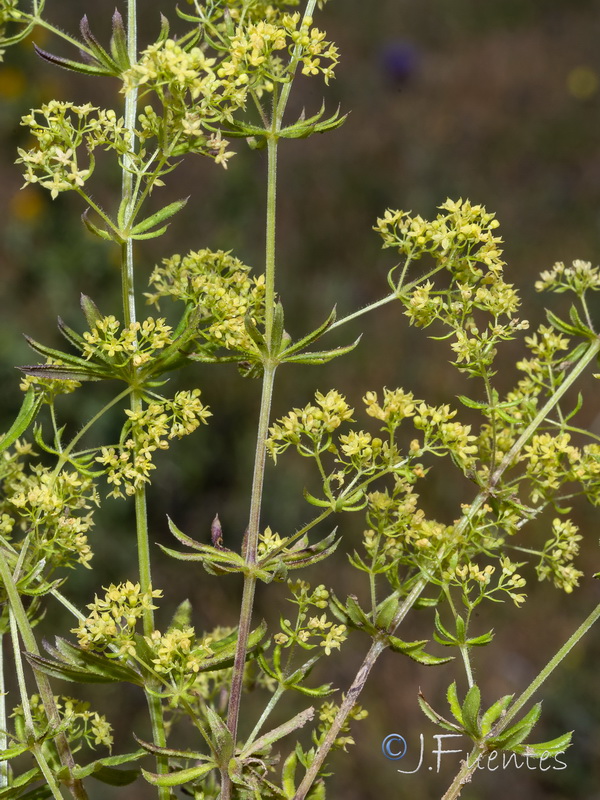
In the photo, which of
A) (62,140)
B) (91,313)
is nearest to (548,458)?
(91,313)

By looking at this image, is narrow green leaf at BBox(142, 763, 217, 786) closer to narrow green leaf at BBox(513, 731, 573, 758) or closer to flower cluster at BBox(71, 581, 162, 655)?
flower cluster at BBox(71, 581, 162, 655)

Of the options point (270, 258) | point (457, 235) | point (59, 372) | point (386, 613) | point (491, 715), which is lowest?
point (491, 715)

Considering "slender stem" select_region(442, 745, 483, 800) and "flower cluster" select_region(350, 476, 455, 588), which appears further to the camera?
"flower cluster" select_region(350, 476, 455, 588)

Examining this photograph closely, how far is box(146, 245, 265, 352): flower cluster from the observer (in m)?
1.25

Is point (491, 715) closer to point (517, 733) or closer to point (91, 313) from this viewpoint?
point (517, 733)

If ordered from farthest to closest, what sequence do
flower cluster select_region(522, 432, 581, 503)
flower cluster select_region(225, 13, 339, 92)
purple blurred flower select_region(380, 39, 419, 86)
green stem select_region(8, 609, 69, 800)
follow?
purple blurred flower select_region(380, 39, 419, 86), flower cluster select_region(522, 432, 581, 503), flower cluster select_region(225, 13, 339, 92), green stem select_region(8, 609, 69, 800)

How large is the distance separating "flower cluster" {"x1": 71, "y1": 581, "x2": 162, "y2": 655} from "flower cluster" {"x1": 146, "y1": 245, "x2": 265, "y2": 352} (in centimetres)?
37

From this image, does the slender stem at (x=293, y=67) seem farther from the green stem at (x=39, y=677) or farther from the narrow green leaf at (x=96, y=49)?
the green stem at (x=39, y=677)

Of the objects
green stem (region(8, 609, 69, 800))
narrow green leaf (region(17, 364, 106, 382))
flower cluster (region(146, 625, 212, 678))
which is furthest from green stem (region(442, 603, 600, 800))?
narrow green leaf (region(17, 364, 106, 382))

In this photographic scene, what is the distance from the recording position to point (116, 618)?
3.74 ft

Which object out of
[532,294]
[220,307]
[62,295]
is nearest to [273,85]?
[220,307]

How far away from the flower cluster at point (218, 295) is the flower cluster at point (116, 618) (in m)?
0.37

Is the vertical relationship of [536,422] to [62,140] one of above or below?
below

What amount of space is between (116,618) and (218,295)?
48 centimetres
